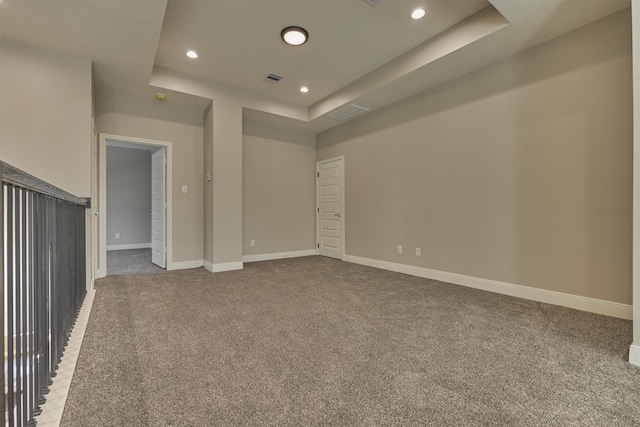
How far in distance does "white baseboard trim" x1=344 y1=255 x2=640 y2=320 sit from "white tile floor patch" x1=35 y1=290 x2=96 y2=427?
3664mm

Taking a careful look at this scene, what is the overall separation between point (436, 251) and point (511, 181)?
4.04ft

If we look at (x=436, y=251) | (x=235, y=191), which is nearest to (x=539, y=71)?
(x=436, y=251)

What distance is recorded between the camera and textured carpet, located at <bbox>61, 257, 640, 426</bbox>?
129 cm

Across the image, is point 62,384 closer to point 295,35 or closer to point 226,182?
point 226,182

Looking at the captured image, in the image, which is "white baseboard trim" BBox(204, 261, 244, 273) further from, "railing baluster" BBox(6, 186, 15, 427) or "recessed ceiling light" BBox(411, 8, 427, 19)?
"recessed ceiling light" BBox(411, 8, 427, 19)

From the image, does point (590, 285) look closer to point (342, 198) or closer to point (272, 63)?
point (342, 198)

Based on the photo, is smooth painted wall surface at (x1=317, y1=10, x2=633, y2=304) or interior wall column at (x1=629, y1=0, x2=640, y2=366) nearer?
interior wall column at (x1=629, y1=0, x2=640, y2=366)

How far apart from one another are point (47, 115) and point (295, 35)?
107 inches

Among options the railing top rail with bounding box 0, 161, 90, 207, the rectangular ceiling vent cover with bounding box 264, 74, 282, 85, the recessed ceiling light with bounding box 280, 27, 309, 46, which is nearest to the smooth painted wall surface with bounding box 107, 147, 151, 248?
the rectangular ceiling vent cover with bounding box 264, 74, 282, 85

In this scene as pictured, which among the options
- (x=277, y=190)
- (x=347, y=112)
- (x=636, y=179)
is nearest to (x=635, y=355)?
(x=636, y=179)

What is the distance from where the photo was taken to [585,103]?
2645mm

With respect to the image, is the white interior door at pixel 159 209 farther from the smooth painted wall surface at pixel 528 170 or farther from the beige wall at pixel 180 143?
the smooth painted wall surface at pixel 528 170

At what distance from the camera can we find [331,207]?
18.6 feet

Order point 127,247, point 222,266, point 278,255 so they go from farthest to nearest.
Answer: point 127,247 < point 278,255 < point 222,266
